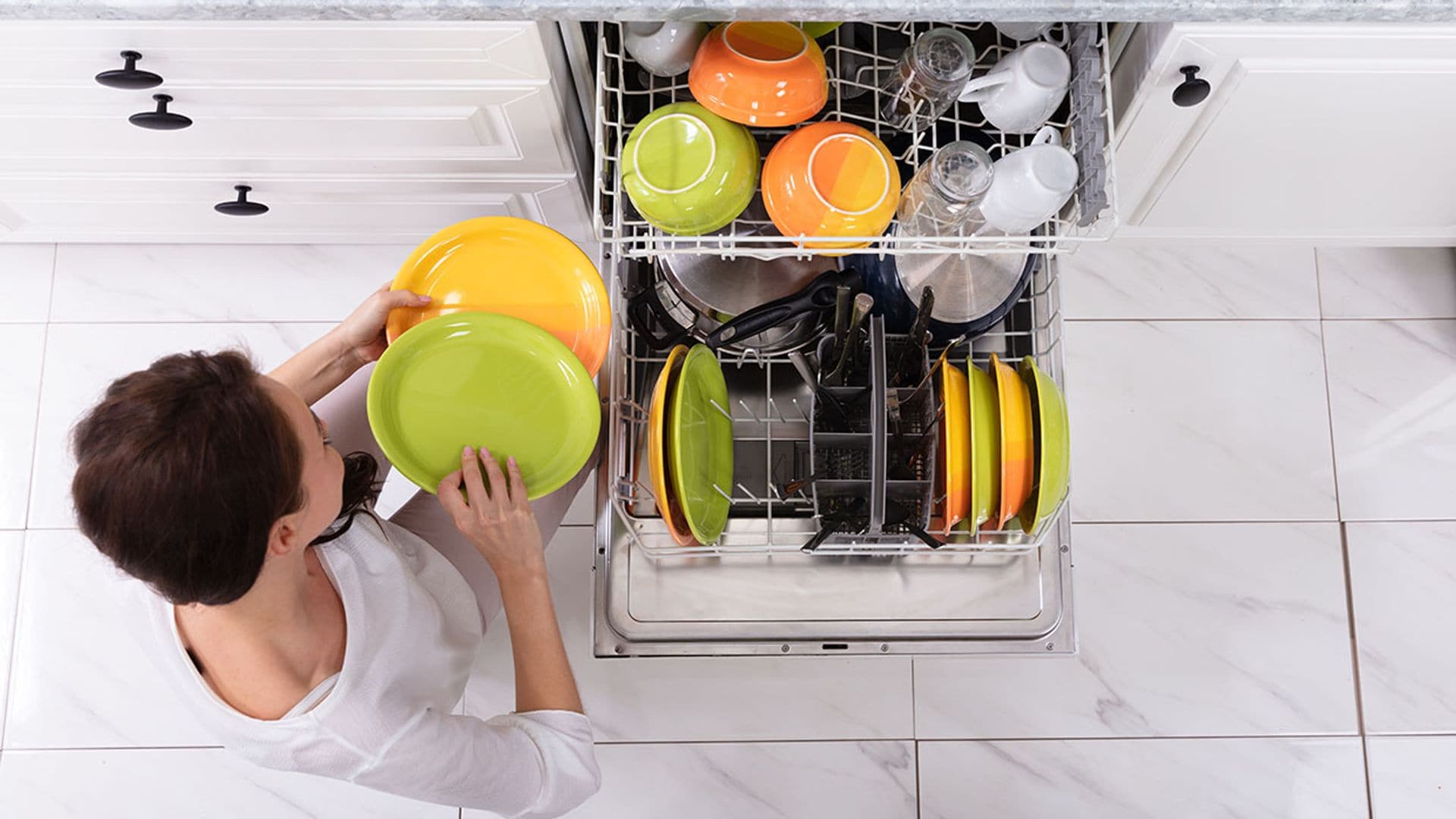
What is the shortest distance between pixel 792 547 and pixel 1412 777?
130 cm

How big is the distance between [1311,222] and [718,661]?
1.19 m

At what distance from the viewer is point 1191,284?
1.77 metres

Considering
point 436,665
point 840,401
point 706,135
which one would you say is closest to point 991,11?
point 706,135

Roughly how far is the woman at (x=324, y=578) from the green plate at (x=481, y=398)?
0.04 m

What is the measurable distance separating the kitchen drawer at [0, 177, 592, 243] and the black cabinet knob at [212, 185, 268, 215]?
2cm

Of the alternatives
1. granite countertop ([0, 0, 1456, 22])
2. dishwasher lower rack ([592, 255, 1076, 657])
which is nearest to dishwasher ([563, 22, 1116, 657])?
dishwasher lower rack ([592, 255, 1076, 657])

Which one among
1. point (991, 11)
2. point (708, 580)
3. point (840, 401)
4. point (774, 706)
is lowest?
point (774, 706)

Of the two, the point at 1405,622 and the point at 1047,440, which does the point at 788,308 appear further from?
the point at 1405,622

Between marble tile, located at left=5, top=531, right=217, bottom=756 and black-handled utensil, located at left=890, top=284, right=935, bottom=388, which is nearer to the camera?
black-handled utensil, located at left=890, top=284, right=935, bottom=388

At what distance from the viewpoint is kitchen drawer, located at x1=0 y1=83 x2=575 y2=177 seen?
1.14 metres

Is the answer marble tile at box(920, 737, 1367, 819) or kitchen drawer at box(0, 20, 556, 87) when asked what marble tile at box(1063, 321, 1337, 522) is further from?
kitchen drawer at box(0, 20, 556, 87)

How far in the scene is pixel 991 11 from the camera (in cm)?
84

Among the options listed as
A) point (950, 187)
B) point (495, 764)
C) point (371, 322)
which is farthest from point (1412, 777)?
point (371, 322)

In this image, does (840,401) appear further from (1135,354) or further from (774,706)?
(1135,354)
